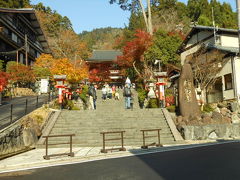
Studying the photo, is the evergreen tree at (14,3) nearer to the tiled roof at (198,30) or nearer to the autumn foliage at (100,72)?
the autumn foliage at (100,72)

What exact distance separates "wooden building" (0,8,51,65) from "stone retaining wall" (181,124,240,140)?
2573 centimetres

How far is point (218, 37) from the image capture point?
72.3 ft

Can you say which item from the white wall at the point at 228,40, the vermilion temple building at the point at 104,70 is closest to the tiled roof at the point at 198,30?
the white wall at the point at 228,40

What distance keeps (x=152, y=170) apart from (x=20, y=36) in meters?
34.7

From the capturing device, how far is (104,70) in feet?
117

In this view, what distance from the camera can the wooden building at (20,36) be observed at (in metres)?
29.5

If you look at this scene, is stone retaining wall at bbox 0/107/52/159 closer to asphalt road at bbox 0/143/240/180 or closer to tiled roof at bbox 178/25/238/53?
asphalt road at bbox 0/143/240/180

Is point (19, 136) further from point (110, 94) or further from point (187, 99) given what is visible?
point (110, 94)

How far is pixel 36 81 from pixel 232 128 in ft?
75.5

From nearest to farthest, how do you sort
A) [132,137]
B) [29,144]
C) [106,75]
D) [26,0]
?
1. [29,144]
2. [132,137]
3. [106,75]
4. [26,0]

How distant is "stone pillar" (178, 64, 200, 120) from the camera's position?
1436 cm

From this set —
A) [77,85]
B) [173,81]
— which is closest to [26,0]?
[77,85]

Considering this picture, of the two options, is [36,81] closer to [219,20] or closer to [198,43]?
[198,43]

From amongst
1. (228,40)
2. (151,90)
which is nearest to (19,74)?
(151,90)
